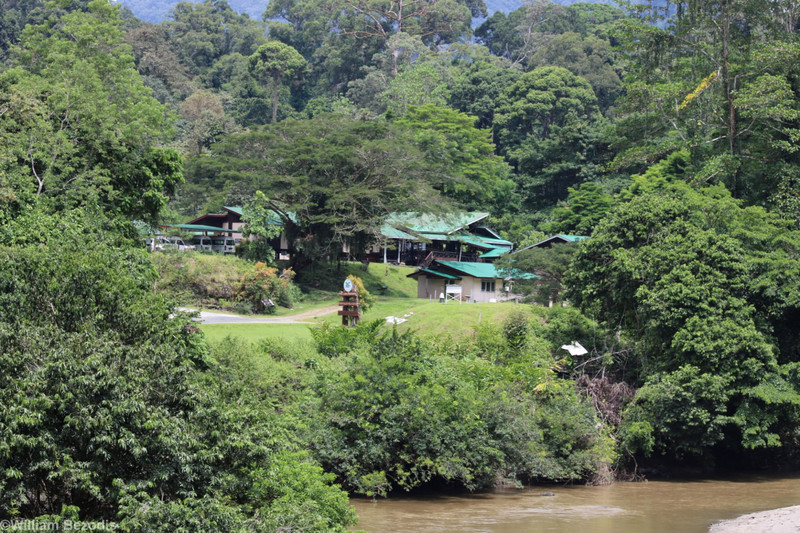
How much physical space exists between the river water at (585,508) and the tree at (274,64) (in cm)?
7646

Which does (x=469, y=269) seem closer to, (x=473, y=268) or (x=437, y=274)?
(x=473, y=268)

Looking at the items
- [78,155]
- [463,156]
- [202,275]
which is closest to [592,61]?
[463,156]

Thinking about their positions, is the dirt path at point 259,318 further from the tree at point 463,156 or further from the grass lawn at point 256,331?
the tree at point 463,156

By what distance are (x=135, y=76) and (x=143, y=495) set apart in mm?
42375

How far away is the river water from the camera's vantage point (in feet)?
60.2

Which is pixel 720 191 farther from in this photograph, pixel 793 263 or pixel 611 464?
pixel 611 464

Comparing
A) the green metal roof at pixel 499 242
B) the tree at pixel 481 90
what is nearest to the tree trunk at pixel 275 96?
the tree at pixel 481 90

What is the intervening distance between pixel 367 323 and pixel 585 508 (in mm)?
9636

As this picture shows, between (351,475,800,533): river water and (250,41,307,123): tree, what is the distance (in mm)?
76457

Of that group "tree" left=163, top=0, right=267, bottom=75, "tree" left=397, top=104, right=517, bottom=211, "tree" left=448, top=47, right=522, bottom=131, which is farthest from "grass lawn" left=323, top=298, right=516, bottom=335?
"tree" left=163, top=0, right=267, bottom=75

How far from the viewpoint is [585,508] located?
808 inches

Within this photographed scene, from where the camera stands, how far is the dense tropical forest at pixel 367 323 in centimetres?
1211

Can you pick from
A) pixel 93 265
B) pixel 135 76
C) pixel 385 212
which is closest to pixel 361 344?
pixel 93 265

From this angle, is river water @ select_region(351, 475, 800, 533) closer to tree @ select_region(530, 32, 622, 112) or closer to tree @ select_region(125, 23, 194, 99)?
tree @ select_region(530, 32, 622, 112)
